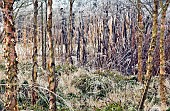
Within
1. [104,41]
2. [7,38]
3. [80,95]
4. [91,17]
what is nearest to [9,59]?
[7,38]

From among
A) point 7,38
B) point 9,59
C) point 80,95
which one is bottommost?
point 80,95

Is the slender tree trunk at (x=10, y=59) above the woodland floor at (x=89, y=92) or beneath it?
above

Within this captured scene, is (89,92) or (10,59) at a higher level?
(10,59)

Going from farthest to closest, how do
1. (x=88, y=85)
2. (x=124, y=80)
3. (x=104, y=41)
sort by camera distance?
(x=104, y=41), (x=124, y=80), (x=88, y=85)

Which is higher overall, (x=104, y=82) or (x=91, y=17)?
(x=91, y=17)

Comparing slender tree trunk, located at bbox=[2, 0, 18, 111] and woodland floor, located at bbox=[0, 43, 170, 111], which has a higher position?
slender tree trunk, located at bbox=[2, 0, 18, 111]

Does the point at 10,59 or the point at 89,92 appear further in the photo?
the point at 89,92

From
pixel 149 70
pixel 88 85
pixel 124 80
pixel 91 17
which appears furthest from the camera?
pixel 91 17

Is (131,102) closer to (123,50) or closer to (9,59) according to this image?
(9,59)

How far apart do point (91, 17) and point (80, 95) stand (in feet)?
60.6

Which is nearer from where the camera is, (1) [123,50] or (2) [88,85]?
(2) [88,85]

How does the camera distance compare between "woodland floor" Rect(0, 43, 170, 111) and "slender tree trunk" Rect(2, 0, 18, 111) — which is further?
"woodland floor" Rect(0, 43, 170, 111)

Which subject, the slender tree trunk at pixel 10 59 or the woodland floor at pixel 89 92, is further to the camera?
the woodland floor at pixel 89 92

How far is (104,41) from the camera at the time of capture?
22.2m
